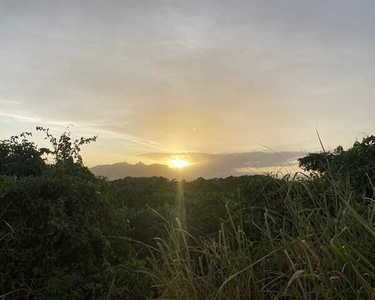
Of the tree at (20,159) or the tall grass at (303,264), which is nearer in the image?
the tall grass at (303,264)

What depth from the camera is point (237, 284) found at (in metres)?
3.16

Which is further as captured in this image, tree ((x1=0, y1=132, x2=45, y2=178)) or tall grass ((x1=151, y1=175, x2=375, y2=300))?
tree ((x1=0, y1=132, x2=45, y2=178))

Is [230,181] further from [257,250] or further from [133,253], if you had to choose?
[257,250]

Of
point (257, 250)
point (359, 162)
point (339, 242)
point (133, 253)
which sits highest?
point (359, 162)

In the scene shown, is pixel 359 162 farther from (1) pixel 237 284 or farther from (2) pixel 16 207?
(1) pixel 237 284

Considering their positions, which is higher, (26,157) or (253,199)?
(26,157)

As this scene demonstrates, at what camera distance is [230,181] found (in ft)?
52.1

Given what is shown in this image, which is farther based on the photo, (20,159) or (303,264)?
(20,159)

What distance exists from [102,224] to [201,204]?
2890mm

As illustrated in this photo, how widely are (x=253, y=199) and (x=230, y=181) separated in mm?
8607

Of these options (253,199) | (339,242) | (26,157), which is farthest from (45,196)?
(26,157)

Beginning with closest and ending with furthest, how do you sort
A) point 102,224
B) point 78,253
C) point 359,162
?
point 78,253 → point 102,224 → point 359,162

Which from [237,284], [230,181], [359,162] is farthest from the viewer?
[230,181]

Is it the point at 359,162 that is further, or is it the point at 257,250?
the point at 359,162
